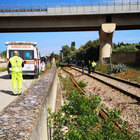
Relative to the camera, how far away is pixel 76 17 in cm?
2827

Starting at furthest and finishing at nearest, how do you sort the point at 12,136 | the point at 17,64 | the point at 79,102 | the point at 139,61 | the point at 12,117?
the point at 139,61
the point at 17,64
the point at 79,102
the point at 12,117
the point at 12,136

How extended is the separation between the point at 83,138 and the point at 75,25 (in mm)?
27014

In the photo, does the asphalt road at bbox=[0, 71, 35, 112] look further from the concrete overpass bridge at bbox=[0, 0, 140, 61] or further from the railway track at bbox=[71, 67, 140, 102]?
the concrete overpass bridge at bbox=[0, 0, 140, 61]

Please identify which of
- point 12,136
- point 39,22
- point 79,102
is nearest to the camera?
point 12,136

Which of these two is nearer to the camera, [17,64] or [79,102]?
[79,102]

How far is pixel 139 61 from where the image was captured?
2155 cm

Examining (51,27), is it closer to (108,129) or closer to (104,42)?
(104,42)

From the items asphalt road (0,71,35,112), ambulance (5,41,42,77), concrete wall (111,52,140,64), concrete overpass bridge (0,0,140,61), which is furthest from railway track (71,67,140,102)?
concrete overpass bridge (0,0,140,61)

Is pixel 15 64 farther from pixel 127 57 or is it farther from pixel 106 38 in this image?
pixel 106 38

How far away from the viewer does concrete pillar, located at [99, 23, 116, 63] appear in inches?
1141

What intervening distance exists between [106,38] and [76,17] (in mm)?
7291

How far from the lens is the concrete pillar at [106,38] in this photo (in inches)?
1141

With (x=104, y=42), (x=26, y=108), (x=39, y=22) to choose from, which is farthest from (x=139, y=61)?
(x=26, y=108)

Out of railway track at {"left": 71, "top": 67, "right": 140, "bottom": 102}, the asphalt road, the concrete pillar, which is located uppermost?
the concrete pillar
